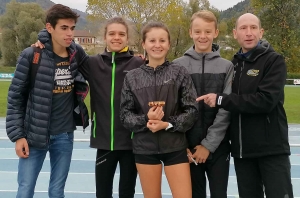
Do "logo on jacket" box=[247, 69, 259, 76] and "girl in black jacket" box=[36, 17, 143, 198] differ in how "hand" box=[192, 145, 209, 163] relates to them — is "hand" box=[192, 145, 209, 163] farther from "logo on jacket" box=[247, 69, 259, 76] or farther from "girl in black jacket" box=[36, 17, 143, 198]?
"logo on jacket" box=[247, 69, 259, 76]

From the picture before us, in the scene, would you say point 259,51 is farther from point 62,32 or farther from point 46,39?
point 46,39

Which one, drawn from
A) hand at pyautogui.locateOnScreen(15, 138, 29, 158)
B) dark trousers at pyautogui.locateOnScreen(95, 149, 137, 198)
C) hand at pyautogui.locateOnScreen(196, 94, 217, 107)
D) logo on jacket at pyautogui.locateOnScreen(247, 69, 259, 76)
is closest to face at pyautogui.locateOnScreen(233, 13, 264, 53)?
logo on jacket at pyautogui.locateOnScreen(247, 69, 259, 76)

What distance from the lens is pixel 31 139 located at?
3.06 meters

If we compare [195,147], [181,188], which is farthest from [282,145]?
[181,188]

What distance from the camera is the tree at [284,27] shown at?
115ft

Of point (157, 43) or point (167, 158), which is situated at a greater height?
point (157, 43)

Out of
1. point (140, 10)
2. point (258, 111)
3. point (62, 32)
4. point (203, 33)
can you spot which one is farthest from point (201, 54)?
point (140, 10)

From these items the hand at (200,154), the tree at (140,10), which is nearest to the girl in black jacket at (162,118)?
the hand at (200,154)

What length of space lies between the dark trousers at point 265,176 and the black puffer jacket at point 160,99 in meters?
0.64

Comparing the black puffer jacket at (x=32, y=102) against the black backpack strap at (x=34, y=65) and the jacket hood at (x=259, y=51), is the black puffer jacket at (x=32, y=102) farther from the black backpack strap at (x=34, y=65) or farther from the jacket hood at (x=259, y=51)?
the jacket hood at (x=259, y=51)

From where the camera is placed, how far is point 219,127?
2.92 meters

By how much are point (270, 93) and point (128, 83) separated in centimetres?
107

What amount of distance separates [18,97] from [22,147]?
400 mm

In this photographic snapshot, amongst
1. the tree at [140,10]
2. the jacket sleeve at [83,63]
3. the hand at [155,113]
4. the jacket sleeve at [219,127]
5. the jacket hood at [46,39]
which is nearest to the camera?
the hand at [155,113]
